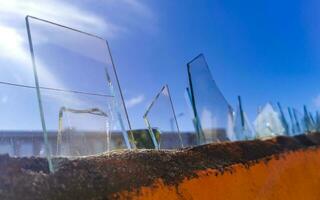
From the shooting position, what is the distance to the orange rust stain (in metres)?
4.21

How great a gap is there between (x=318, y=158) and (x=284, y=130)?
15.5ft

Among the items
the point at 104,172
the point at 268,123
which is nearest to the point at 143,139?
the point at 104,172

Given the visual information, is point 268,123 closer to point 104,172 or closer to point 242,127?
point 242,127

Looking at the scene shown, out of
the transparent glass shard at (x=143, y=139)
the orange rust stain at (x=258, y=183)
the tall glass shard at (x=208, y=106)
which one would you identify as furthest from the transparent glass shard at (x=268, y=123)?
the transparent glass shard at (x=143, y=139)

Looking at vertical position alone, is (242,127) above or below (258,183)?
above

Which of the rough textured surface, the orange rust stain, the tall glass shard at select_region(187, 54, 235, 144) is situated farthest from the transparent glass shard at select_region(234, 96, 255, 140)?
the rough textured surface

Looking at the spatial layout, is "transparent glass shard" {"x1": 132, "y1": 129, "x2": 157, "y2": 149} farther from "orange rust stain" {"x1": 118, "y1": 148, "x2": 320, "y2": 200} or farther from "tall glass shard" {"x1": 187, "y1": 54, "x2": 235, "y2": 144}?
"orange rust stain" {"x1": 118, "y1": 148, "x2": 320, "y2": 200}

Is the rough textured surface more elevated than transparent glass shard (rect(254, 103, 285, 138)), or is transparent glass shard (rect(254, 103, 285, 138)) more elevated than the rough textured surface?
transparent glass shard (rect(254, 103, 285, 138))

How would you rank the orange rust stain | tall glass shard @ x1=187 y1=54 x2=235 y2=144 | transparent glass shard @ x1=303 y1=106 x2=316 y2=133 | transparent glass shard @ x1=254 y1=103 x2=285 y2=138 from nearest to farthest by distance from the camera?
the orange rust stain < tall glass shard @ x1=187 y1=54 x2=235 y2=144 < transparent glass shard @ x1=254 y1=103 x2=285 y2=138 < transparent glass shard @ x1=303 y1=106 x2=316 y2=133

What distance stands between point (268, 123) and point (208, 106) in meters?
4.72

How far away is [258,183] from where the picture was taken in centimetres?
580

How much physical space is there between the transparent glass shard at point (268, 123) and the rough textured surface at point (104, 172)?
5993mm

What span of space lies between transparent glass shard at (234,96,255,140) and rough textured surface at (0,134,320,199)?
12.0ft

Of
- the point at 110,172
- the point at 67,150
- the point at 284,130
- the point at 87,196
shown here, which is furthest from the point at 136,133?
the point at 284,130
